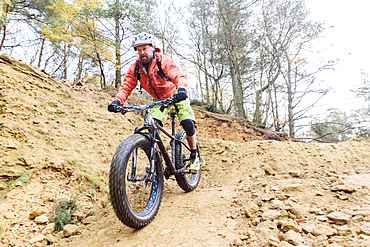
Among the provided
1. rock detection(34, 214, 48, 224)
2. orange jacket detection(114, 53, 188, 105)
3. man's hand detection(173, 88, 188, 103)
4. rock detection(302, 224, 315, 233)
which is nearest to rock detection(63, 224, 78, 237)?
rock detection(34, 214, 48, 224)

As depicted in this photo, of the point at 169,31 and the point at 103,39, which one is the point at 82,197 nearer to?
the point at 103,39

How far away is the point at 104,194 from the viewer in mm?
3172

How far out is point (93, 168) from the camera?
3.53 metres

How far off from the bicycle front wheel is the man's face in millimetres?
1160

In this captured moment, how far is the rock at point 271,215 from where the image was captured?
1.89 metres

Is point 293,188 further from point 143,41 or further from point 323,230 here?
point 143,41

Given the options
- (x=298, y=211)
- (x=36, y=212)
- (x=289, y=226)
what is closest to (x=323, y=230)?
(x=289, y=226)

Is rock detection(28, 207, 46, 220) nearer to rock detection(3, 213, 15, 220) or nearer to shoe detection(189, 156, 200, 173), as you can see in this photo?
rock detection(3, 213, 15, 220)

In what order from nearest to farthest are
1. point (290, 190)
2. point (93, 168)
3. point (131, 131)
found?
1. point (290, 190)
2. point (93, 168)
3. point (131, 131)

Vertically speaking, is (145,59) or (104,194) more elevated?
(145,59)

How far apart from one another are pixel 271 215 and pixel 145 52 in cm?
250

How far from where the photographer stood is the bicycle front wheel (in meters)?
1.81

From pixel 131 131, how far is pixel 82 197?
2.65 meters

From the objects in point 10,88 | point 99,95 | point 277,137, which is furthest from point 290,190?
point 277,137
